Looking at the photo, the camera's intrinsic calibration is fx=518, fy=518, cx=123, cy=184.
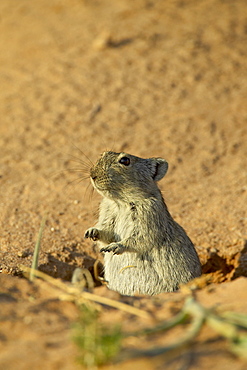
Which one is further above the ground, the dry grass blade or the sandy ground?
the sandy ground

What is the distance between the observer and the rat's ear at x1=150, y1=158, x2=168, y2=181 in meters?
5.23

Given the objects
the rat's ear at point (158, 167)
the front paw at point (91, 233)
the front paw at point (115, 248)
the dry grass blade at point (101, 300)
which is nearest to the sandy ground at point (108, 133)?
the dry grass blade at point (101, 300)

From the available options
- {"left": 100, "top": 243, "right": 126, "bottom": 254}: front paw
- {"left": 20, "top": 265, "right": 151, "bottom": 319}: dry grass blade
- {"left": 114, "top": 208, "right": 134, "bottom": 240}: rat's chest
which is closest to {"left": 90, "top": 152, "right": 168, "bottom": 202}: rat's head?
{"left": 114, "top": 208, "right": 134, "bottom": 240}: rat's chest

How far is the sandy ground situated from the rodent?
30.0 inches

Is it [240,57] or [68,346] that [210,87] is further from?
[68,346]

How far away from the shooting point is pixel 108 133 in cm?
824

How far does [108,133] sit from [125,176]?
3.37m

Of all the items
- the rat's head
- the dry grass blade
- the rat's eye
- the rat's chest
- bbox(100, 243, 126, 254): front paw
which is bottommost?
the dry grass blade

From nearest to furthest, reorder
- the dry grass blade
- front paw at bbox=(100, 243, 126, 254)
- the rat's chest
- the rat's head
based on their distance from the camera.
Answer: the dry grass blade → front paw at bbox=(100, 243, 126, 254) → the rat's head → the rat's chest

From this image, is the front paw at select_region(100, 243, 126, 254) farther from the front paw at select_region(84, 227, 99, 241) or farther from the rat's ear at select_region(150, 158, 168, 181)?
the rat's ear at select_region(150, 158, 168, 181)

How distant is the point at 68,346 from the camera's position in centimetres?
266

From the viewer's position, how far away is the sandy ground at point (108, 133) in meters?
3.21

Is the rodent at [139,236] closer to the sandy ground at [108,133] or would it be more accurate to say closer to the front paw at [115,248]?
the front paw at [115,248]

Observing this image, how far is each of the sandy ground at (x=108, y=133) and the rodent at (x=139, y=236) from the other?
76 cm
